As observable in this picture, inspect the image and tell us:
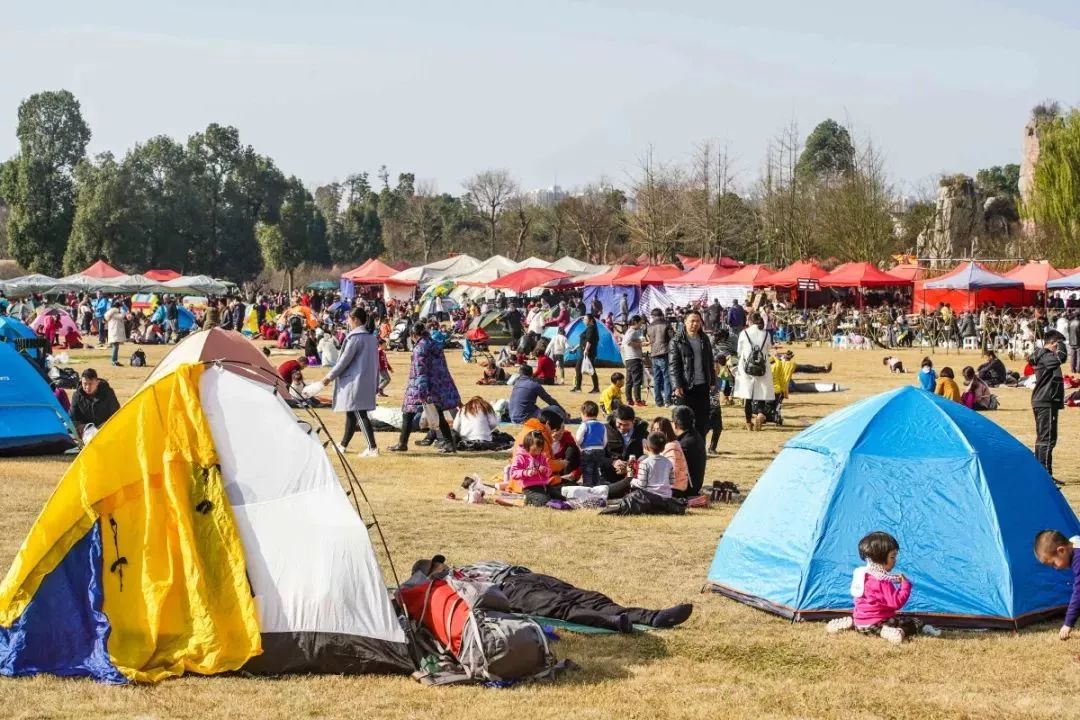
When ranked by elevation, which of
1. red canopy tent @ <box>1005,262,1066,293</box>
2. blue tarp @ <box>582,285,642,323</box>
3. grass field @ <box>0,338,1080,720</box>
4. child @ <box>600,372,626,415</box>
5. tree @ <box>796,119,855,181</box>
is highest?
tree @ <box>796,119,855,181</box>

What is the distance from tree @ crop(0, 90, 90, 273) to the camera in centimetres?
6881

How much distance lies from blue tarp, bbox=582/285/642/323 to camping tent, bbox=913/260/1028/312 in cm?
977

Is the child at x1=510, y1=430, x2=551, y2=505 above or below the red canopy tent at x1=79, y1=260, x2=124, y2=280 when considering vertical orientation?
below

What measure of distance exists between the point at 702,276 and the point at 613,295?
3292 millimetres

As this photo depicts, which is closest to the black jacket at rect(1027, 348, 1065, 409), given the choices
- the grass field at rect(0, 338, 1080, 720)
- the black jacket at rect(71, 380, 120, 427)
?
the grass field at rect(0, 338, 1080, 720)

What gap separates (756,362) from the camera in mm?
17328

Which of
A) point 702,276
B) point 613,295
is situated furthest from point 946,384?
point 613,295

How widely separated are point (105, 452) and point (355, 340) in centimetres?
692

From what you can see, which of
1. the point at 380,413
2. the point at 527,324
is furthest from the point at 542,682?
the point at 527,324

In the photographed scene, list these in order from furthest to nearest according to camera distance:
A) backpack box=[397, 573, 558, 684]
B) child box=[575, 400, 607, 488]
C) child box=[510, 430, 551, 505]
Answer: child box=[575, 400, 607, 488]
child box=[510, 430, 551, 505]
backpack box=[397, 573, 558, 684]

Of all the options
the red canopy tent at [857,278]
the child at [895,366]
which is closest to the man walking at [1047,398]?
the child at [895,366]

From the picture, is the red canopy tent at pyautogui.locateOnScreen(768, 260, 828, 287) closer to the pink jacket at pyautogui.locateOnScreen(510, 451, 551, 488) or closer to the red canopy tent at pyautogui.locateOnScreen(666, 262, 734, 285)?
the red canopy tent at pyautogui.locateOnScreen(666, 262, 734, 285)

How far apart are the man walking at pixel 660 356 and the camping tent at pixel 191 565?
41.0 ft

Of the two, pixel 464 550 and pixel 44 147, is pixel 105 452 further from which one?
pixel 44 147
